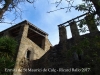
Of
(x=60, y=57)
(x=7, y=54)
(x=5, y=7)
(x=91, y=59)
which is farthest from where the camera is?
(x=60, y=57)

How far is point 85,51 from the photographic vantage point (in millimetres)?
9266

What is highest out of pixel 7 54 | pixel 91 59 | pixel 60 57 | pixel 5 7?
pixel 5 7

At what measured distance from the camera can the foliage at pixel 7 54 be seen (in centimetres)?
859

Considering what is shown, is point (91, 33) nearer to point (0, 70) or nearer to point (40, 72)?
point (40, 72)

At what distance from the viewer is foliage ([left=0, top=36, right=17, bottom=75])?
338 inches

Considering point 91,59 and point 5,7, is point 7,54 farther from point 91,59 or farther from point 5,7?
point 91,59

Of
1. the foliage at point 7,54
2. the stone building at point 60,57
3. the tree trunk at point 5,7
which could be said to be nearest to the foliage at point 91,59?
the stone building at point 60,57

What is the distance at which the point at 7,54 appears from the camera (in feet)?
30.7

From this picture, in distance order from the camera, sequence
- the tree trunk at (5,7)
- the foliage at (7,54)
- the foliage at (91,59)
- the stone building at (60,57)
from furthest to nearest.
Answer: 1. the stone building at (60,57)
2. the foliage at (7,54)
3. the foliage at (91,59)
4. the tree trunk at (5,7)

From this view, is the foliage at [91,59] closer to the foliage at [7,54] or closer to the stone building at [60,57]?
the stone building at [60,57]

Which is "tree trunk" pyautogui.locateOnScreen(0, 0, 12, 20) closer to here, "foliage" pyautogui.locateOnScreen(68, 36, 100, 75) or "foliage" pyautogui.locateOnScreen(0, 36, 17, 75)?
"foliage" pyautogui.locateOnScreen(68, 36, 100, 75)

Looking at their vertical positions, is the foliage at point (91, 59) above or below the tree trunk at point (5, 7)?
below

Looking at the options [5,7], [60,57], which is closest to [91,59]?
[60,57]

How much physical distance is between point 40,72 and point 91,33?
5.12 metres
